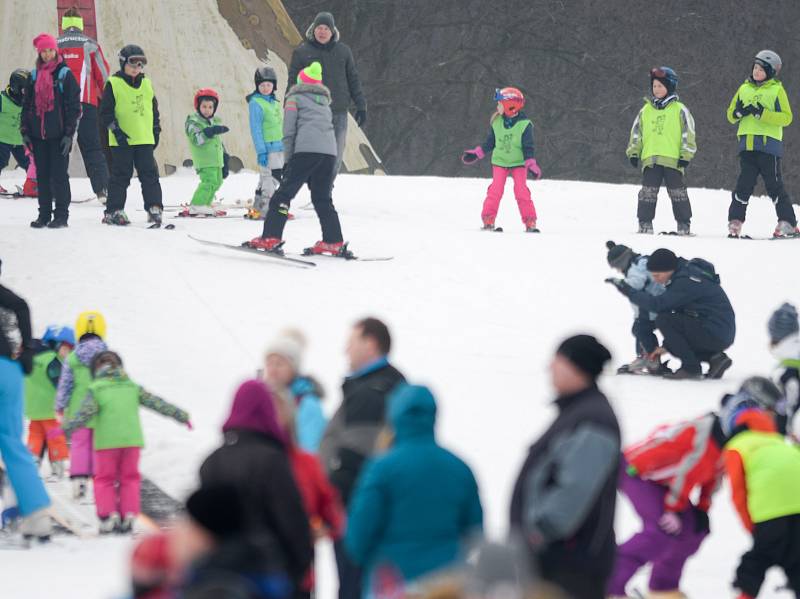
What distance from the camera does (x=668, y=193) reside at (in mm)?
14648

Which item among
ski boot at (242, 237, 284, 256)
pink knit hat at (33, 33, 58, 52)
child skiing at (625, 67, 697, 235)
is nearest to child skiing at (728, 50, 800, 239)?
child skiing at (625, 67, 697, 235)

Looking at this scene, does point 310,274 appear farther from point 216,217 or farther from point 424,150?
point 424,150

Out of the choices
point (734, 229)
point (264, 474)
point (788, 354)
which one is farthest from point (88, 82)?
point (264, 474)

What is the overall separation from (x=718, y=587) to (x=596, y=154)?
28.1 metres

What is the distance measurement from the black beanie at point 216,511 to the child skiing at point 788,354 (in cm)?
423

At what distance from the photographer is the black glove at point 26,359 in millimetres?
7016

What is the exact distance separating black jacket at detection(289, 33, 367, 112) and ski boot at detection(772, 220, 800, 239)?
13.6ft

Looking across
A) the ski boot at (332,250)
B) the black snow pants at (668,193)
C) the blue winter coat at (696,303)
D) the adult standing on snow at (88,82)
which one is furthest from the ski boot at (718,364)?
the adult standing on snow at (88,82)

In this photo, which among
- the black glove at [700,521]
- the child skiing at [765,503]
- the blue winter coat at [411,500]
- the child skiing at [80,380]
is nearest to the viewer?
the blue winter coat at [411,500]

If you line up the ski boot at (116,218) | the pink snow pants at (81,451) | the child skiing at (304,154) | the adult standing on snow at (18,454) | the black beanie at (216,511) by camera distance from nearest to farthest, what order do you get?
the black beanie at (216,511) → the adult standing on snow at (18,454) → the pink snow pants at (81,451) → the child skiing at (304,154) → the ski boot at (116,218)

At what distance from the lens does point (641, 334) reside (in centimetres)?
994

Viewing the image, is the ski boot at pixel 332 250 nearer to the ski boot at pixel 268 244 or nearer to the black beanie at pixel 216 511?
the ski boot at pixel 268 244

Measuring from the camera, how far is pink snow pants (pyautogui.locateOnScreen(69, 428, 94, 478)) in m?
7.32

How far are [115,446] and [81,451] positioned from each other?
0.44 meters
